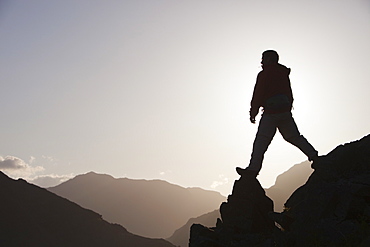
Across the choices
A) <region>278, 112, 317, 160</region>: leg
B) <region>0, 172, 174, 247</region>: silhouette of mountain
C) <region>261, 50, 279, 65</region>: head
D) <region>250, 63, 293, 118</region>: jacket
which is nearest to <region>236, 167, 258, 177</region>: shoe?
<region>278, 112, 317, 160</region>: leg

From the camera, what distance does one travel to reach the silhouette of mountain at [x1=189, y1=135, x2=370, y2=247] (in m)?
7.14

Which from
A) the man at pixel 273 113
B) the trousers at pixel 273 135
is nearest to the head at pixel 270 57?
the man at pixel 273 113

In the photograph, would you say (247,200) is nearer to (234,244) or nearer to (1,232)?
(234,244)

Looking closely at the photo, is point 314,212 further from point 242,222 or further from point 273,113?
point 273,113

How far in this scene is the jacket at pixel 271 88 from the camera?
929 cm

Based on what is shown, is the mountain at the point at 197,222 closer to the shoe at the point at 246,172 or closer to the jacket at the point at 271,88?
the shoe at the point at 246,172

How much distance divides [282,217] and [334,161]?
6.37 feet

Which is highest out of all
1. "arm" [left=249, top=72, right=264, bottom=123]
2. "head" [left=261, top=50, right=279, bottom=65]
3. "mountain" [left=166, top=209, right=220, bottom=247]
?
"mountain" [left=166, top=209, right=220, bottom=247]

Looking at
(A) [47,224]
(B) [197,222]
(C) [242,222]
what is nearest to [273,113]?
(C) [242,222]

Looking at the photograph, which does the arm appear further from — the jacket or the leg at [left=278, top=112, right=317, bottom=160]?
the leg at [left=278, top=112, right=317, bottom=160]

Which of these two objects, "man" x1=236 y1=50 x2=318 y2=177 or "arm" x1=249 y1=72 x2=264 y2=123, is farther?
"arm" x1=249 y1=72 x2=264 y2=123

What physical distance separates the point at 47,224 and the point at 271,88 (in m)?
79.1

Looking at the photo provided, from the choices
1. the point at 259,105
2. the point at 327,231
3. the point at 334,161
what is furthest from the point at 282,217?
the point at 259,105

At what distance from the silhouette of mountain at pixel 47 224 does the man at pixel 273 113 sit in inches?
2674
